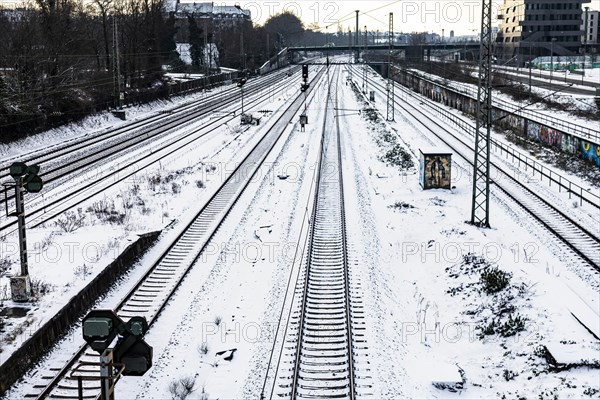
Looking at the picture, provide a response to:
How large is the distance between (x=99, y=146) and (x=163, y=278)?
90.8 ft

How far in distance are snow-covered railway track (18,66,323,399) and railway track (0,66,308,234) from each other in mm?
5767

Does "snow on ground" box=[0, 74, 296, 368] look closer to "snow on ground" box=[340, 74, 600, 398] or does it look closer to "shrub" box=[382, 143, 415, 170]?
"snow on ground" box=[340, 74, 600, 398]

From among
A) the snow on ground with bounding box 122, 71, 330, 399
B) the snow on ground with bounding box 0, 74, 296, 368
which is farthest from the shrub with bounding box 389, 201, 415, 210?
the snow on ground with bounding box 0, 74, 296, 368

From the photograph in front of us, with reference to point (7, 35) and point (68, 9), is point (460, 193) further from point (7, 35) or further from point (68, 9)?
point (68, 9)

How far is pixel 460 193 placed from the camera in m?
30.5

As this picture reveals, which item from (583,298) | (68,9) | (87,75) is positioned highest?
(68,9)

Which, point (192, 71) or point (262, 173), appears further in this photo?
point (192, 71)

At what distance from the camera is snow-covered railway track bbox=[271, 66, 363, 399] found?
12.9 m

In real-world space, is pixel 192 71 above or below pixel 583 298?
above

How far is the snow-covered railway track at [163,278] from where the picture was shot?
1272cm

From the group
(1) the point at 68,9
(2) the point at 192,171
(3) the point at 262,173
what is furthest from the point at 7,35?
(3) the point at 262,173

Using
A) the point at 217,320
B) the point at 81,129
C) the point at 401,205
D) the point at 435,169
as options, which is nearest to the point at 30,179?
the point at 217,320

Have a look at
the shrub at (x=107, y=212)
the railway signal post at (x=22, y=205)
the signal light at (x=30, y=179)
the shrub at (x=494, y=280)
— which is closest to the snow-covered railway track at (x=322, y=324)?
the shrub at (x=494, y=280)

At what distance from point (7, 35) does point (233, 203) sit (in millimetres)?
31017
